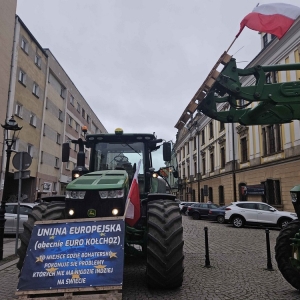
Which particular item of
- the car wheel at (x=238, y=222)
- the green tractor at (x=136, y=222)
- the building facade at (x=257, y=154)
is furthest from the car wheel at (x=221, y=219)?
the green tractor at (x=136, y=222)

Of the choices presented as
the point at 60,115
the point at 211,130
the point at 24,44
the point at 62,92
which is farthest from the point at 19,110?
the point at 211,130

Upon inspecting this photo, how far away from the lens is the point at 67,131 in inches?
1351

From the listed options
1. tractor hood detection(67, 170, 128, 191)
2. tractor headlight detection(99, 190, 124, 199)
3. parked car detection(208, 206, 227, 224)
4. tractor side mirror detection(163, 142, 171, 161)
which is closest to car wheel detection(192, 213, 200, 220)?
parked car detection(208, 206, 227, 224)

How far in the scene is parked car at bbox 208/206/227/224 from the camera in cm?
2205

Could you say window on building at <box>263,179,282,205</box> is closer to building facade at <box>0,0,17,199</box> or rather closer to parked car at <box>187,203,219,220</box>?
parked car at <box>187,203,219,220</box>

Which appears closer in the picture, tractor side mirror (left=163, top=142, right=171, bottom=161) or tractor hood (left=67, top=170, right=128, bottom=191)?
tractor hood (left=67, top=170, right=128, bottom=191)

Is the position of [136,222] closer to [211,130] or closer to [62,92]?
[62,92]

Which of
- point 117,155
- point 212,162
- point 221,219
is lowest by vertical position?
point 221,219

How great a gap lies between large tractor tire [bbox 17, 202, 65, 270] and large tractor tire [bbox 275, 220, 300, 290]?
3663 mm

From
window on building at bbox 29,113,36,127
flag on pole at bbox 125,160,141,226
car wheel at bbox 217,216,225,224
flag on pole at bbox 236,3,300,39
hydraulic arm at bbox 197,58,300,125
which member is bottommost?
car wheel at bbox 217,216,225,224

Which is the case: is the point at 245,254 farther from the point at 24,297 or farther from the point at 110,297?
the point at 24,297

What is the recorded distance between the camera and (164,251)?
471 centimetres

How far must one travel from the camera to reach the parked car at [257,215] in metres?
17.5

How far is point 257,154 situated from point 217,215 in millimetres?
7334
